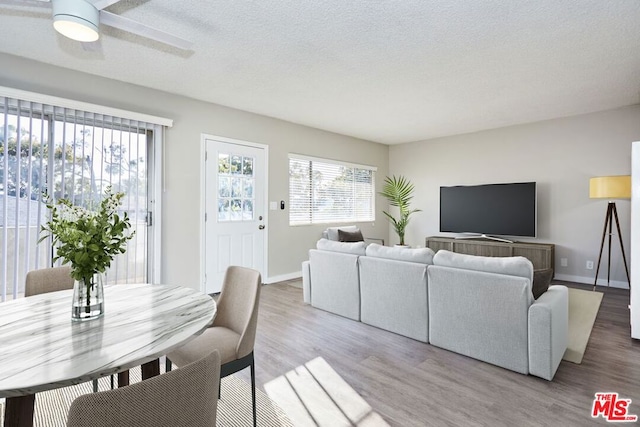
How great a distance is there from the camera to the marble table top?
3.05 ft

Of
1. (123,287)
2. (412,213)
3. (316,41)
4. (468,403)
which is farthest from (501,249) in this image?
(123,287)

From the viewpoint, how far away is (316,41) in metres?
2.71

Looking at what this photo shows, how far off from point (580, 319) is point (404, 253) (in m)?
2.08

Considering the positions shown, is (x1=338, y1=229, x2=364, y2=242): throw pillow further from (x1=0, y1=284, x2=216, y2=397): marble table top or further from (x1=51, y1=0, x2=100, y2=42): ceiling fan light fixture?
(x1=51, y1=0, x2=100, y2=42): ceiling fan light fixture

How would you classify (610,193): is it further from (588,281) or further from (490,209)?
(490,209)

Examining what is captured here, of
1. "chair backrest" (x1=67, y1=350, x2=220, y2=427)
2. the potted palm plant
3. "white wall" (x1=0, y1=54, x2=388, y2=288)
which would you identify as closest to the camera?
"chair backrest" (x1=67, y1=350, x2=220, y2=427)

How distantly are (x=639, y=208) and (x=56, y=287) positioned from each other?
14.2 feet

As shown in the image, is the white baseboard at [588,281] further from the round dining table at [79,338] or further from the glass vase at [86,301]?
the glass vase at [86,301]

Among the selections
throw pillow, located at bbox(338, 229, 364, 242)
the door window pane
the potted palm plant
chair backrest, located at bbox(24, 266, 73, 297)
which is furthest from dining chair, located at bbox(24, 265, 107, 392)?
the potted palm plant

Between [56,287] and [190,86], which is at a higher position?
[190,86]

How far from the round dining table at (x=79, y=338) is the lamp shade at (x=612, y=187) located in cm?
494

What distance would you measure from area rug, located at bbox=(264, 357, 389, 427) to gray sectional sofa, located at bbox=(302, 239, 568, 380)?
0.90 meters

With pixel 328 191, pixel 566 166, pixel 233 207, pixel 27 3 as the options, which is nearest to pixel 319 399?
pixel 27 3

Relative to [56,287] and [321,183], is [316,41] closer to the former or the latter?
A: [56,287]
